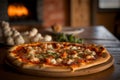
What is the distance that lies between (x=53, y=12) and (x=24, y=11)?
0.48 metres

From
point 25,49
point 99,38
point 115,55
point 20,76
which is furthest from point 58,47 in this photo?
point 99,38

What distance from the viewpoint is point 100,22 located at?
5.29 meters

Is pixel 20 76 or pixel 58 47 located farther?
pixel 58 47

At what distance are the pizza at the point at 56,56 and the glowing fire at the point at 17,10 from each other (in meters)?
3.05

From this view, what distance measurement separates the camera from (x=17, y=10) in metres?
5.02

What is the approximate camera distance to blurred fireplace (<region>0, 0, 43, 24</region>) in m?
4.90

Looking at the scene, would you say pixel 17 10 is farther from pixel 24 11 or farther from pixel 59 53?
pixel 59 53

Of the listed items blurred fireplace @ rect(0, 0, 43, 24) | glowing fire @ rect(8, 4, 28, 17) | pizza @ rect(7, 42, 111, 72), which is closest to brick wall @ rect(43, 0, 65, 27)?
blurred fireplace @ rect(0, 0, 43, 24)

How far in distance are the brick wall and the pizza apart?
3.00 m

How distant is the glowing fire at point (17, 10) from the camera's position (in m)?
4.97

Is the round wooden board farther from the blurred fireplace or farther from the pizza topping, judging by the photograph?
the blurred fireplace

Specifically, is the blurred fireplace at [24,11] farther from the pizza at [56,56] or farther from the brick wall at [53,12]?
the pizza at [56,56]

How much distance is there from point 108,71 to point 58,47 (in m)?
0.46

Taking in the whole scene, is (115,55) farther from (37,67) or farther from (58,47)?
(37,67)
